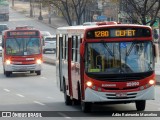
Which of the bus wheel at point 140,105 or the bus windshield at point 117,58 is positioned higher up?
the bus windshield at point 117,58

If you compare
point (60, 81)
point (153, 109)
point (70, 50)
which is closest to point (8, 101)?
point (60, 81)

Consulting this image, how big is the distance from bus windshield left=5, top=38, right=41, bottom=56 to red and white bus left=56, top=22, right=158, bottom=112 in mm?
20002

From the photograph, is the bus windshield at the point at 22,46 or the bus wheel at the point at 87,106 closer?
the bus wheel at the point at 87,106

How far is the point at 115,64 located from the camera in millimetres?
20547

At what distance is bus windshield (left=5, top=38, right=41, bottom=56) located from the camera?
41.2m

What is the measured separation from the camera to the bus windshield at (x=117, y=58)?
2053 cm

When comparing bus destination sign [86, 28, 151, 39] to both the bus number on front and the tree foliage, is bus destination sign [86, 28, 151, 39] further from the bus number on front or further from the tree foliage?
the tree foliage

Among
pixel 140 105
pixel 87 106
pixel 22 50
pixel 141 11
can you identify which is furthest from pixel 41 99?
pixel 141 11

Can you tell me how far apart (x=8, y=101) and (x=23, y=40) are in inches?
582

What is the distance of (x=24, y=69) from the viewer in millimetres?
41062

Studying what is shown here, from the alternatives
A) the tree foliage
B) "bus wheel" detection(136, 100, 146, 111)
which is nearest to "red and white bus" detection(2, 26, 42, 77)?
the tree foliage

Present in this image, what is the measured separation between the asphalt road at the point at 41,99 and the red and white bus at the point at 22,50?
674 mm

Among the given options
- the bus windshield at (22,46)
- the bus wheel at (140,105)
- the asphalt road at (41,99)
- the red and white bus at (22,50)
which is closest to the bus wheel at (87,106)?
the asphalt road at (41,99)

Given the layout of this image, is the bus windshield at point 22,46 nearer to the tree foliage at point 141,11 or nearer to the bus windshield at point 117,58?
the tree foliage at point 141,11
